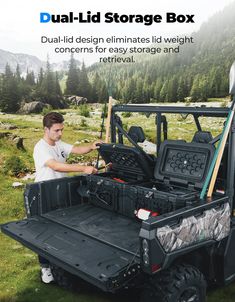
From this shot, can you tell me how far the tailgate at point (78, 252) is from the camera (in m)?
3.57

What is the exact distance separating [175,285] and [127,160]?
6.94ft

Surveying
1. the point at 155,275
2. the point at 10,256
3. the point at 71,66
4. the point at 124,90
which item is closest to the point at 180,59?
the point at 71,66

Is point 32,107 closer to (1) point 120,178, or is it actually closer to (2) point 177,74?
(2) point 177,74

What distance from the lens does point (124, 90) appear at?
14.9m

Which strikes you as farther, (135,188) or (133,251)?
(135,188)

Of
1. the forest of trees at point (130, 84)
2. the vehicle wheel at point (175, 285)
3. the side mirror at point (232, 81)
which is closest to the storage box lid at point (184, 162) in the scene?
the side mirror at point (232, 81)

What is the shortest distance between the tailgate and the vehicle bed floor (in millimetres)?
95

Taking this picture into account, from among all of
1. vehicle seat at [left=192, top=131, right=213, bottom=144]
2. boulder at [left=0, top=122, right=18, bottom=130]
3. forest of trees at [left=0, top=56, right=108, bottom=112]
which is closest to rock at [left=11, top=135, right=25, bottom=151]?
boulder at [left=0, top=122, right=18, bottom=130]

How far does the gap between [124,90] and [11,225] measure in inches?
417

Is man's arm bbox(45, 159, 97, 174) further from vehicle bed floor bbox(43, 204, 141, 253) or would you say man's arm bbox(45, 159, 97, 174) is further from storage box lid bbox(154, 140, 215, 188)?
storage box lid bbox(154, 140, 215, 188)

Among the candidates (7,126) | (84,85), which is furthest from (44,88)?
(7,126)

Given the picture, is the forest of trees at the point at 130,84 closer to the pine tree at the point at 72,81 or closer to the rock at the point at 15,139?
the pine tree at the point at 72,81

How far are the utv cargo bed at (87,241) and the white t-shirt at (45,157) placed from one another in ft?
1.56

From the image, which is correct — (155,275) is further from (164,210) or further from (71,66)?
(71,66)
